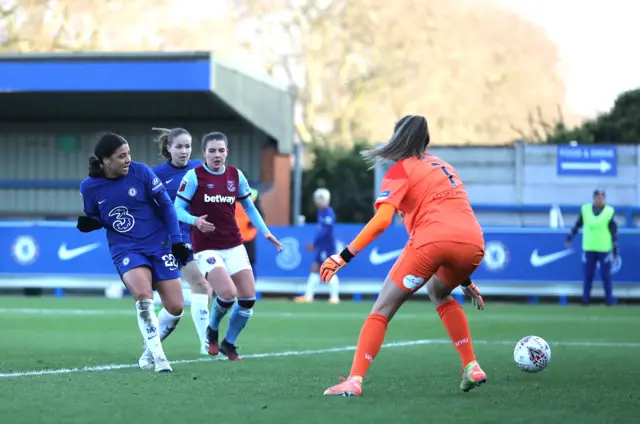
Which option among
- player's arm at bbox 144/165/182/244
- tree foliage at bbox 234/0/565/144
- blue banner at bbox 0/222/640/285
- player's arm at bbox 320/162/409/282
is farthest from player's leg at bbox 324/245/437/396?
tree foliage at bbox 234/0/565/144

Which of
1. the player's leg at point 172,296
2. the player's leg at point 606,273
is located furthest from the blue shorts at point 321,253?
the player's leg at point 172,296

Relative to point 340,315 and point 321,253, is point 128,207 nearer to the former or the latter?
point 340,315

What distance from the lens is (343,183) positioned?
3700 cm

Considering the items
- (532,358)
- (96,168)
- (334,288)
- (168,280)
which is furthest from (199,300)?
(334,288)

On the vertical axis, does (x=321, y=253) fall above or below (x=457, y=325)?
below

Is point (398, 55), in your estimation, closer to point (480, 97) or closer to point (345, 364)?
point (480, 97)

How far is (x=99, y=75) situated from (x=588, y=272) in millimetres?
12661

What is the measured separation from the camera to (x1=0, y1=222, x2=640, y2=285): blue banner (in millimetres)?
23328

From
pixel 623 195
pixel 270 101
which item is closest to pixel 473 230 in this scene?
pixel 623 195

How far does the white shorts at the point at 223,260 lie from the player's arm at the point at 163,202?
4.55 feet

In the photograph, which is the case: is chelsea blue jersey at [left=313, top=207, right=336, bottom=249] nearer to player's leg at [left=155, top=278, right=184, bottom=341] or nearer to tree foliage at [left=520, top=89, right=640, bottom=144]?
player's leg at [left=155, top=278, right=184, bottom=341]

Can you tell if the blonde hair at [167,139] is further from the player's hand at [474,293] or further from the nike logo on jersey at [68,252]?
the nike logo on jersey at [68,252]

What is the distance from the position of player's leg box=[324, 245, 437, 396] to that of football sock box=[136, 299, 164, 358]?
1.99 metres

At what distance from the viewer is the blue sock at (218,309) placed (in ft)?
36.6
